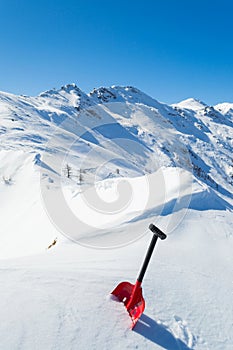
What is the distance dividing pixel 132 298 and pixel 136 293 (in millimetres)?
71

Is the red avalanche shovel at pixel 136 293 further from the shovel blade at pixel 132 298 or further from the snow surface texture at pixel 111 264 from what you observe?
the snow surface texture at pixel 111 264

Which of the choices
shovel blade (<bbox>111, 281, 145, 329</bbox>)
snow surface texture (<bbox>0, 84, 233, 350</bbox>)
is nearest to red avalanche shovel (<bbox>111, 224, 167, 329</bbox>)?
shovel blade (<bbox>111, 281, 145, 329</bbox>)

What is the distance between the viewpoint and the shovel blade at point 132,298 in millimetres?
2713

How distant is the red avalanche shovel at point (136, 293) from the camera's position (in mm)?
2688

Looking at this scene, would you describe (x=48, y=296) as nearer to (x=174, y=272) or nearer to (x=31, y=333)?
(x=31, y=333)

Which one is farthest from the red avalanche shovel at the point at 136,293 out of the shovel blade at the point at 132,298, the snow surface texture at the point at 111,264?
the snow surface texture at the point at 111,264

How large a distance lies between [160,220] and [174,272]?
284 cm

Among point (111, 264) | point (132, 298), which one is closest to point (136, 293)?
point (132, 298)

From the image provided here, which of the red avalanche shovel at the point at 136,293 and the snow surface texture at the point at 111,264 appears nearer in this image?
the snow surface texture at the point at 111,264

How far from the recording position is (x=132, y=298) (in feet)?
9.38

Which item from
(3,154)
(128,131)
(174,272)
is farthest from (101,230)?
(128,131)

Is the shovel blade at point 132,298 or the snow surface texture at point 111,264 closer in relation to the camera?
the snow surface texture at point 111,264

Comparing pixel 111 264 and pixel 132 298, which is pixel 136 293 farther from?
pixel 111 264

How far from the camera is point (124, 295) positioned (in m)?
3.02
